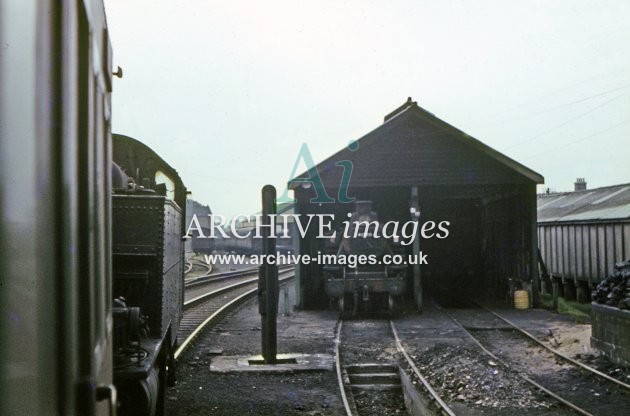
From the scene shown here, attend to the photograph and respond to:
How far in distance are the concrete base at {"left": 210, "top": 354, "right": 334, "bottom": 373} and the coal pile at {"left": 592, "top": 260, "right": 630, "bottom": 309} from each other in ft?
15.6

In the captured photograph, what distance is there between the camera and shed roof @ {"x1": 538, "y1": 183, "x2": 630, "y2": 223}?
18.6 meters

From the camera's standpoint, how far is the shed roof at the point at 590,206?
18.6 meters

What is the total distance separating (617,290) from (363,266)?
7543 millimetres

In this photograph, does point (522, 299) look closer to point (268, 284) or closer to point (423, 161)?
point (423, 161)

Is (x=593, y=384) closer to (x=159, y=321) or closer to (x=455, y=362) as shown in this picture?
(x=455, y=362)

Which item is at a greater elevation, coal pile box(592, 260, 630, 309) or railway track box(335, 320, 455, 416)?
coal pile box(592, 260, 630, 309)

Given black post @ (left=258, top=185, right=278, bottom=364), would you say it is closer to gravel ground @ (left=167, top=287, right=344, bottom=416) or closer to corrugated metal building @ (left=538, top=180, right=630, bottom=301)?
gravel ground @ (left=167, top=287, right=344, bottom=416)

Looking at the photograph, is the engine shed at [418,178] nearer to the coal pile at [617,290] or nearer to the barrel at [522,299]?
the barrel at [522,299]

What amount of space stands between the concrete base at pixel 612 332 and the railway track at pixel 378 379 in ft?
10.4

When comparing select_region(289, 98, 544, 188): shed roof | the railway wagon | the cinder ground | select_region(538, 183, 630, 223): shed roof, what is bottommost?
the cinder ground

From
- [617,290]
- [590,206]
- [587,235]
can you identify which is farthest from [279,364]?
[590,206]

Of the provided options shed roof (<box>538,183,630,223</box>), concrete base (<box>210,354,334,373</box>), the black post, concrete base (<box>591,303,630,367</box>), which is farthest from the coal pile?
shed roof (<box>538,183,630,223</box>)

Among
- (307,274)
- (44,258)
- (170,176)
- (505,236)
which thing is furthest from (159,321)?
(505,236)

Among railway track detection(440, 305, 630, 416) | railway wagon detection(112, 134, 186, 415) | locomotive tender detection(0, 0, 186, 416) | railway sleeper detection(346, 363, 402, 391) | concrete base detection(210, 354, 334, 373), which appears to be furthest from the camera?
concrete base detection(210, 354, 334, 373)
